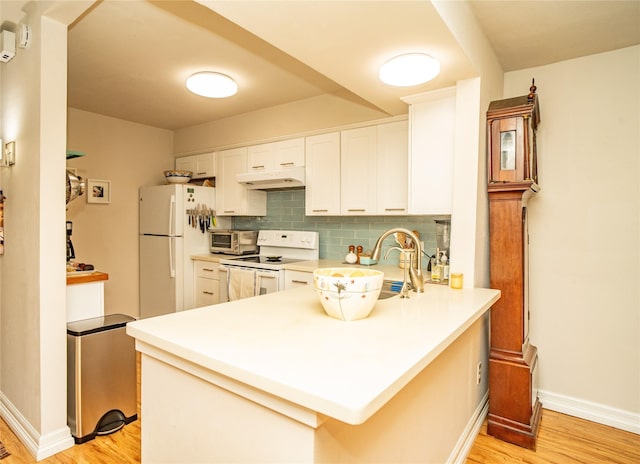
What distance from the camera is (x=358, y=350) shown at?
110 centimetres

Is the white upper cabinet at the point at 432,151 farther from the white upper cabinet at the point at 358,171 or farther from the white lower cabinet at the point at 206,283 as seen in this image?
the white lower cabinet at the point at 206,283

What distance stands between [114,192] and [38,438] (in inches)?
116

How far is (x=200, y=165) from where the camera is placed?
15.1 ft

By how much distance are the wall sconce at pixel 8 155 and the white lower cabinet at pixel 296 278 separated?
6.95ft

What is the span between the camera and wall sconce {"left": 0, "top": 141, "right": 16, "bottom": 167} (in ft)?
7.54

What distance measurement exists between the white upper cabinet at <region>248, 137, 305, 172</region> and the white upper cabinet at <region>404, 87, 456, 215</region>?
144 cm

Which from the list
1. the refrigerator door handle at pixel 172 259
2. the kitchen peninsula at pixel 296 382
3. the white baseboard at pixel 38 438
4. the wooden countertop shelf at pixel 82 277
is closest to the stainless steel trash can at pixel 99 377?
the white baseboard at pixel 38 438

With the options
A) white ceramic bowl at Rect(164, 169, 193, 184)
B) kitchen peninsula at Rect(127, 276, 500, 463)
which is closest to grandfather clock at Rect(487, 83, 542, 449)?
kitchen peninsula at Rect(127, 276, 500, 463)

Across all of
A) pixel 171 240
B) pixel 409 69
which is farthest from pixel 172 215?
pixel 409 69

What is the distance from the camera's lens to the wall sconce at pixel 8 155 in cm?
230

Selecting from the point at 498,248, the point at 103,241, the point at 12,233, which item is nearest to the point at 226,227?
the point at 103,241

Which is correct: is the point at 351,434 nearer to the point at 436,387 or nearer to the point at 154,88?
the point at 436,387

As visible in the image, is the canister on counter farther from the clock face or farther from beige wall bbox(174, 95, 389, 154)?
beige wall bbox(174, 95, 389, 154)

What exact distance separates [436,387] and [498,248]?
1.13 m
